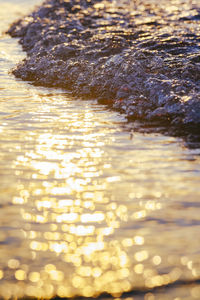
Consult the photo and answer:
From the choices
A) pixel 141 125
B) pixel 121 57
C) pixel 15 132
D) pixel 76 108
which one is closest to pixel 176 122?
pixel 141 125

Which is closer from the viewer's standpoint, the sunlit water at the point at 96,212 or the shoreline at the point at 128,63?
the sunlit water at the point at 96,212

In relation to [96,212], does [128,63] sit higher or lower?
higher

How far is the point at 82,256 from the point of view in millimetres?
2344

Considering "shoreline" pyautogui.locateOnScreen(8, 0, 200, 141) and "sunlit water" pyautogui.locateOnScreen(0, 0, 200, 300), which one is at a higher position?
"shoreline" pyautogui.locateOnScreen(8, 0, 200, 141)

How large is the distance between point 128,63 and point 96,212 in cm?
445

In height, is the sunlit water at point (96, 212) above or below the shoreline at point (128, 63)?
below

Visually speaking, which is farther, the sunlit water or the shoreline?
the shoreline

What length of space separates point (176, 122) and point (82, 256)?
2.76 m

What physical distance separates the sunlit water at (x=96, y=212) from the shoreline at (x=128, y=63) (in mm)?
877

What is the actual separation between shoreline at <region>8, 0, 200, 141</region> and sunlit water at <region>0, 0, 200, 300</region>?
34.5 inches

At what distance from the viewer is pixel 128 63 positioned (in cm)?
683

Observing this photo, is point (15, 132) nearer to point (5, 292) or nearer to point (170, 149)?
point (170, 149)

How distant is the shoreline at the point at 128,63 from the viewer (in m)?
5.29

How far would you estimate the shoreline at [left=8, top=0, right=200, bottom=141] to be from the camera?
5293mm
